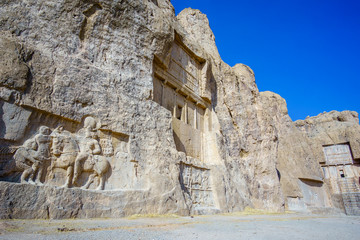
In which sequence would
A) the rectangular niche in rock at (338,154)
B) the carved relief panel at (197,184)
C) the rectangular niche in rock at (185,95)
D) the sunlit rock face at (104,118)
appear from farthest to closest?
the rectangular niche in rock at (338,154) → the rectangular niche in rock at (185,95) → the carved relief panel at (197,184) → the sunlit rock face at (104,118)

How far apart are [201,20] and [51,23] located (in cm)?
1160

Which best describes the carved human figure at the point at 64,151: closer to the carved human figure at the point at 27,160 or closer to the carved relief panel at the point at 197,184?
the carved human figure at the point at 27,160

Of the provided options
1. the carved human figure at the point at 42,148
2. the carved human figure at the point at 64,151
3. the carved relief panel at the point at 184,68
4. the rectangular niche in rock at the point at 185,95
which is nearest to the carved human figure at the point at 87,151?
the carved human figure at the point at 64,151

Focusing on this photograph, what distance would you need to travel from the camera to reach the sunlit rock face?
5910 millimetres

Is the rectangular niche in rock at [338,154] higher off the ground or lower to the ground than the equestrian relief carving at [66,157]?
higher

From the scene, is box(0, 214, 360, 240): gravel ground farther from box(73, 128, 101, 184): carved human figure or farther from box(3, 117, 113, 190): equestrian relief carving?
box(73, 128, 101, 184): carved human figure

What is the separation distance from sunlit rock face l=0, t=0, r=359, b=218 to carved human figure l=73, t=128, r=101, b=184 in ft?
0.09

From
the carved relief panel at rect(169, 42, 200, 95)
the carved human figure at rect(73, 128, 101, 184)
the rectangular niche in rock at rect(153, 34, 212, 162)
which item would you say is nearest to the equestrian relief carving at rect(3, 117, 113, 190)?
the carved human figure at rect(73, 128, 101, 184)

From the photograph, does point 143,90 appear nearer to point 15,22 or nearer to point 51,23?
point 51,23

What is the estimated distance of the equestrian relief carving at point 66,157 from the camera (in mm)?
5934

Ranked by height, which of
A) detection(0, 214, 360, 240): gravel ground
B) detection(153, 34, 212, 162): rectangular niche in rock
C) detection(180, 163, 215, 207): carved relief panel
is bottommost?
detection(0, 214, 360, 240): gravel ground

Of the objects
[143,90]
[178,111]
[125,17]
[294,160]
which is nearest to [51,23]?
[125,17]

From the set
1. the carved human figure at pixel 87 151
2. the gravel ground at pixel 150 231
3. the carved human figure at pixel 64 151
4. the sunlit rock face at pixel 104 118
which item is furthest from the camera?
the carved human figure at pixel 87 151

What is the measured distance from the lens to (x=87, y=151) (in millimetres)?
6898
